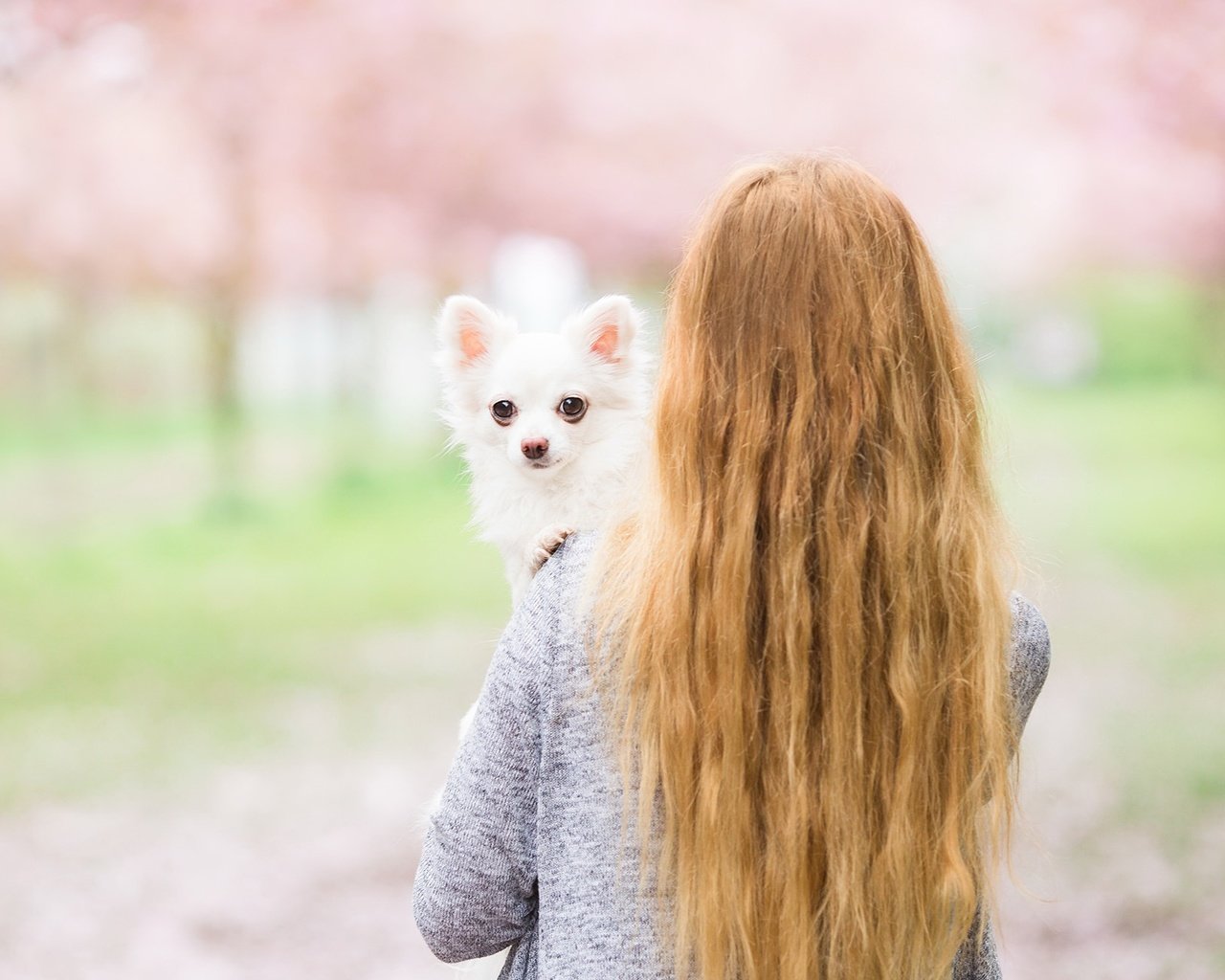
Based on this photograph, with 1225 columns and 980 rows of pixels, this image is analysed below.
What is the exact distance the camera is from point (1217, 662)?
3.93 metres

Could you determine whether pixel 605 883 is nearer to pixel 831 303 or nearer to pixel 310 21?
pixel 831 303

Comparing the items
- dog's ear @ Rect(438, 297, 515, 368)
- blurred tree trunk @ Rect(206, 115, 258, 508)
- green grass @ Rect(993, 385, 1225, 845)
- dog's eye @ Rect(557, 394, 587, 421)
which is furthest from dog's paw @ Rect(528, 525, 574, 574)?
green grass @ Rect(993, 385, 1225, 845)

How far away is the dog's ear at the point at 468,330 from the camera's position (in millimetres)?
1411

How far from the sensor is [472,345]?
56.8 inches

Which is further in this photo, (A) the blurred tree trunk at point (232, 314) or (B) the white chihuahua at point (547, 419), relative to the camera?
(A) the blurred tree trunk at point (232, 314)

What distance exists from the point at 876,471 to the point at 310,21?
319 cm

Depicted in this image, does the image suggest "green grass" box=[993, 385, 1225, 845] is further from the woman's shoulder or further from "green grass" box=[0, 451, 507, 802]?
the woman's shoulder

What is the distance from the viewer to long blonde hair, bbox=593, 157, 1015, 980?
91 cm

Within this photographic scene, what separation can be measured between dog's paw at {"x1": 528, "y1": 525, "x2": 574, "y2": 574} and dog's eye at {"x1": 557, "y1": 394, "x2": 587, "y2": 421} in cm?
25

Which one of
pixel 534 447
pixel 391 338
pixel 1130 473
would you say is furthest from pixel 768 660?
pixel 1130 473

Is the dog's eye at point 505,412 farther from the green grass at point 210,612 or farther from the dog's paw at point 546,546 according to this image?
the green grass at point 210,612

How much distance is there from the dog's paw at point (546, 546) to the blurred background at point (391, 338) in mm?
2478

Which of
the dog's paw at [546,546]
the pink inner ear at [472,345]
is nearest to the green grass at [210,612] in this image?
the pink inner ear at [472,345]

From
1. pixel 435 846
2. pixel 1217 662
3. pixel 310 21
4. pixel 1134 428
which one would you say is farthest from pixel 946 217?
pixel 435 846
